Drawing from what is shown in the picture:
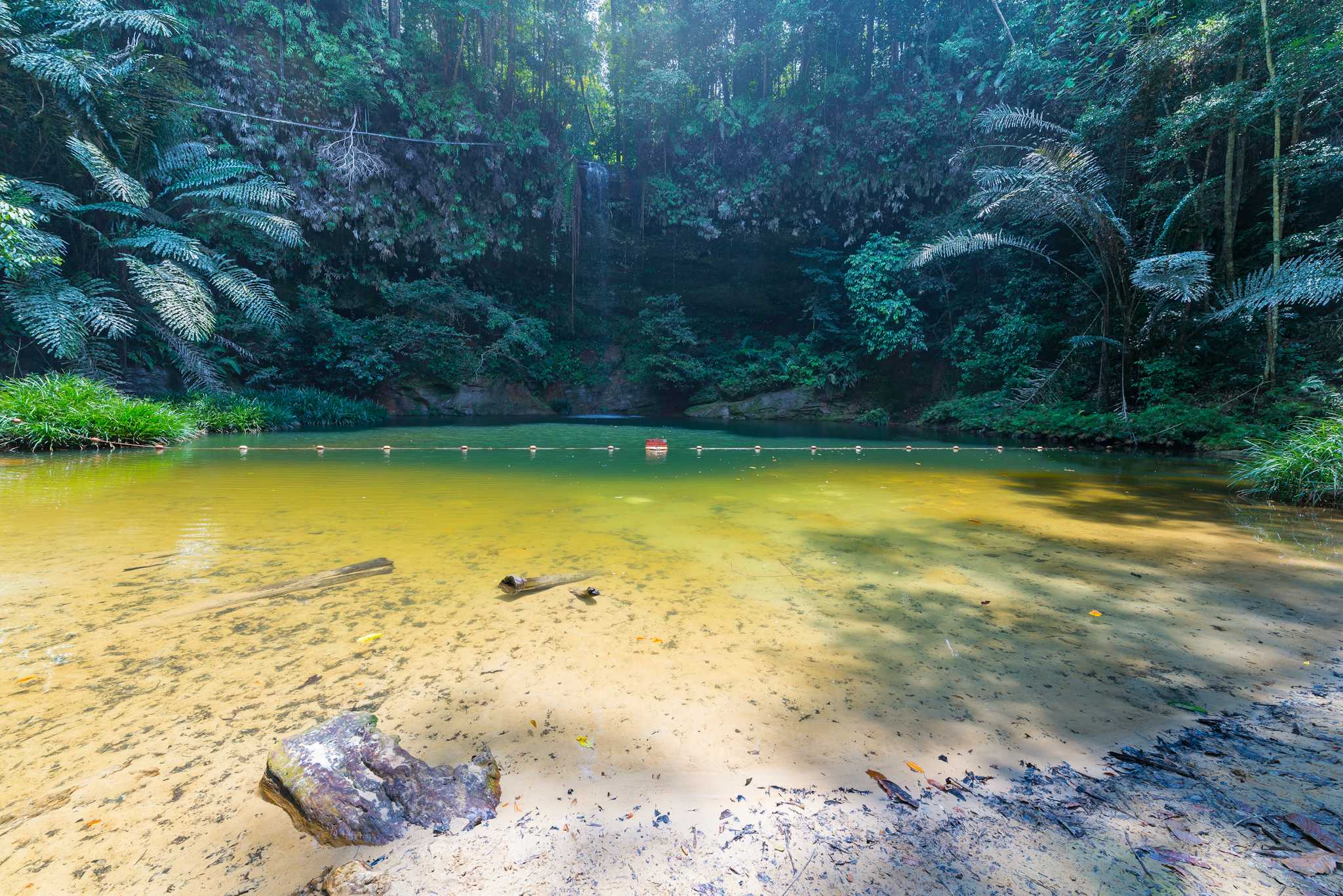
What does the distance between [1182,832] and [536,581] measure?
76.5 inches

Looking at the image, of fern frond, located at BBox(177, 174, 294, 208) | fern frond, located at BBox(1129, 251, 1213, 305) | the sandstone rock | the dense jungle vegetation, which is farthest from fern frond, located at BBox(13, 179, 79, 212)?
fern frond, located at BBox(1129, 251, 1213, 305)

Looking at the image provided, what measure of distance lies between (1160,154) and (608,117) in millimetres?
13996

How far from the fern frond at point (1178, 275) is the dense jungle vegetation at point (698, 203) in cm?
6

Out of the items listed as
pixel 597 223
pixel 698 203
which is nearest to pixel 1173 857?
pixel 698 203

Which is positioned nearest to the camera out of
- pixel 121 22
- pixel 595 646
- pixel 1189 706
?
pixel 1189 706

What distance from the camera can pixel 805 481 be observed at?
5035 mm

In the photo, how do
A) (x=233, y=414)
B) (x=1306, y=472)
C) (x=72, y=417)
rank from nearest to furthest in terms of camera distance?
(x=1306, y=472), (x=72, y=417), (x=233, y=414)

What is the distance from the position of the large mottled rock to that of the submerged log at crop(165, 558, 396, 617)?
1158mm

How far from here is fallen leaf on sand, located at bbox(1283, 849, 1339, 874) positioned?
89 cm

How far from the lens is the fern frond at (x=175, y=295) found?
8.05 metres

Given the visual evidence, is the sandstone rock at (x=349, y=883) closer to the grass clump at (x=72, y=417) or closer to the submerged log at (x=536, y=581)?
the submerged log at (x=536, y=581)

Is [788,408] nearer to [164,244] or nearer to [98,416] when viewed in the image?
[164,244]

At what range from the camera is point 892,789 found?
1133mm

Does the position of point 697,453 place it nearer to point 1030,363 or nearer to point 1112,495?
point 1112,495
